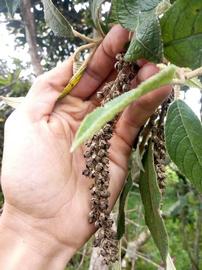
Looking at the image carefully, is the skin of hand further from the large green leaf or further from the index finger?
the large green leaf

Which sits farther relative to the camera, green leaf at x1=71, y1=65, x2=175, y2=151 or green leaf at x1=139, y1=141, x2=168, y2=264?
green leaf at x1=139, y1=141, x2=168, y2=264

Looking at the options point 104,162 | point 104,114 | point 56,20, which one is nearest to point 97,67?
point 56,20

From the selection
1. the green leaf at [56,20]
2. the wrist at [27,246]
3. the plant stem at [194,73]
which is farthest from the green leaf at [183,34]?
the wrist at [27,246]

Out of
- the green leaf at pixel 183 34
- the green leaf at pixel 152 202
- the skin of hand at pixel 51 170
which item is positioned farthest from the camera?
the skin of hand at pixel 51 170

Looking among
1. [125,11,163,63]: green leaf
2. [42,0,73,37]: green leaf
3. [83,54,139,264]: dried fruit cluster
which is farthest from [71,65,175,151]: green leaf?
[42,0,73,37]: green leaf

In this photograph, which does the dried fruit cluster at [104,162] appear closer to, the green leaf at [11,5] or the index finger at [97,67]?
the index finger at [97,67]

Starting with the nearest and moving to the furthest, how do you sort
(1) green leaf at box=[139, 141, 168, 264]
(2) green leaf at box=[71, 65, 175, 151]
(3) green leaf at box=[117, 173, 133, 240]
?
(2) green leaf at box=[71, 65, 175, 151]
(1) green leaf at box=[139, 141, 168, 264]
(3) green leaf at box=[117, 173, 133, 240]
